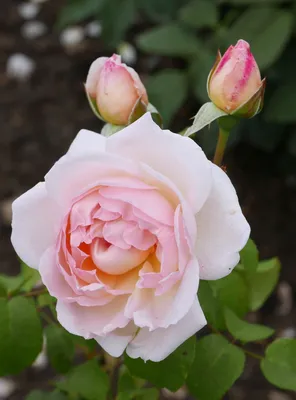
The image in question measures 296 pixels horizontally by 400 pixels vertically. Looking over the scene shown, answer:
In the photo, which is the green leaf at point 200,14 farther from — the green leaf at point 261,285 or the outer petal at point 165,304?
the outer petal at point 165,304

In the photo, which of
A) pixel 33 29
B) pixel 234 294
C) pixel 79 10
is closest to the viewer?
pixel 234 294

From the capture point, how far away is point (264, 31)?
4.14ft

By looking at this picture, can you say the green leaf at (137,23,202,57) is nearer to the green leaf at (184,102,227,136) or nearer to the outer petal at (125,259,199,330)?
the green leaf at (184,102,227,136)

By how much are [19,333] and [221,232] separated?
0.23 metres

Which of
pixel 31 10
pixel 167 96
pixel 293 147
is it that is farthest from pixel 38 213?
pixel 31 10

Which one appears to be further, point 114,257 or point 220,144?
point 220,144

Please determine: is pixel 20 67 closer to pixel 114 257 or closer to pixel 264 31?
pixel 264 31

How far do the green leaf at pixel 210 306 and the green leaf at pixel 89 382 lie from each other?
13cm

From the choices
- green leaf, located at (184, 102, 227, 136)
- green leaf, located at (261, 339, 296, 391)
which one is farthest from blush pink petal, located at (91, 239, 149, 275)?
green leaf, located at (261, 339, 296, 391)

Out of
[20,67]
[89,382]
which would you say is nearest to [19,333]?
[89,382]

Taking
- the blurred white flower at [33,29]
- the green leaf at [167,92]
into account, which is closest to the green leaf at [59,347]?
the green leaf at [167,92]

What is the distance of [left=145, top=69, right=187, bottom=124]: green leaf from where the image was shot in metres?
1.28

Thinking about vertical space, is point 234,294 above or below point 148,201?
below

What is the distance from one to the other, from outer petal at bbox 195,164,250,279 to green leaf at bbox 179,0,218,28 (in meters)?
0.90
